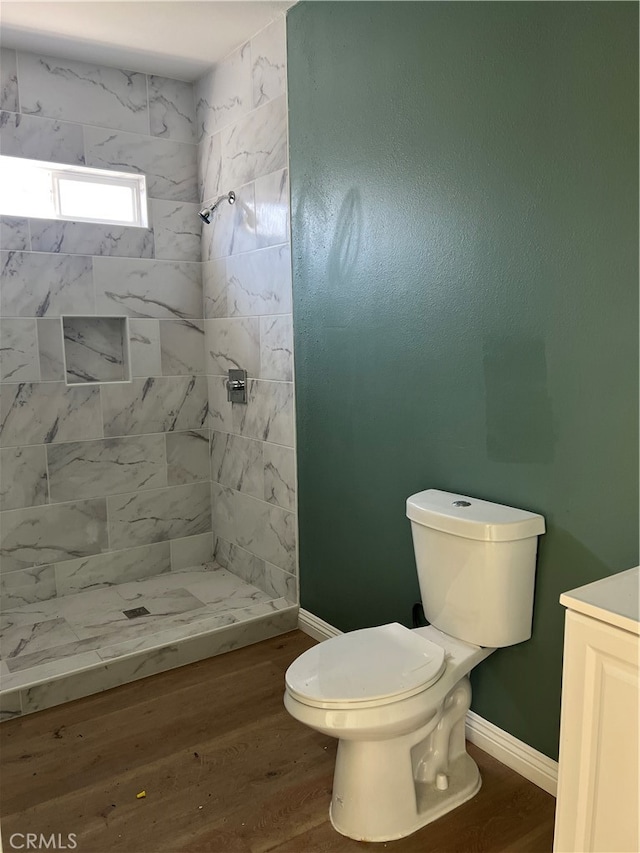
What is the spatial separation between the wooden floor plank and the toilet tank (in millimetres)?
481

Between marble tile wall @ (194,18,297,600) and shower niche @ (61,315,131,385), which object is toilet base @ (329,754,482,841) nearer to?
marble tile wall @ (194,18,297,600)

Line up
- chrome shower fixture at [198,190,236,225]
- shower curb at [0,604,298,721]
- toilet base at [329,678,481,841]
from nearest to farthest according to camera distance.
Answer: toilet base at [329,678,481,841], shower curb at [0,604,298,721], chrome shower fixture at [198,190,236,225]

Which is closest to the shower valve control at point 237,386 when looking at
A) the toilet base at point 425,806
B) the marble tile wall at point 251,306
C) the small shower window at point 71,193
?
the marble tile wall at point 251,306

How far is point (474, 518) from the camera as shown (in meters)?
1.88

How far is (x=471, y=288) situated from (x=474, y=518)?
0.68 meters

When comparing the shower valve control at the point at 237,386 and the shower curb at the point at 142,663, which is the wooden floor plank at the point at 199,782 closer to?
the shower curb at the point at 142,663

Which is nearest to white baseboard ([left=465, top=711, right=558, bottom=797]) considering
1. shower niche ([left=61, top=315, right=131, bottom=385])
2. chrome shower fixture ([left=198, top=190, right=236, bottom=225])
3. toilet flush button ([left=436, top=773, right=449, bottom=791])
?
toilet flush button ([left=436, top=773, right=449, bottom=791])

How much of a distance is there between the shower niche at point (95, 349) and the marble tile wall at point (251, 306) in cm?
43

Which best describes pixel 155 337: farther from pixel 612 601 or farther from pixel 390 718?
pixel 612 601

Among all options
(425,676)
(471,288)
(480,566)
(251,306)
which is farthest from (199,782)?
(251,306)

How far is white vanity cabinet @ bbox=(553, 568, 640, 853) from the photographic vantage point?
1.27 meters

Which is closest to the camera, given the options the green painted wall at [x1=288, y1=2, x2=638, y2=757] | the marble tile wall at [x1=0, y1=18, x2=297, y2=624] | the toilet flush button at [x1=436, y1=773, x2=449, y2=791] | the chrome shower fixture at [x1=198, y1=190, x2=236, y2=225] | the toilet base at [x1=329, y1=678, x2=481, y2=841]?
the green painted wall at [x1=288, y1=2, x2=638, y2=757]

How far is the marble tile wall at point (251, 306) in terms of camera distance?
113 inches

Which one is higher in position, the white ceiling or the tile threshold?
the white ceiling
